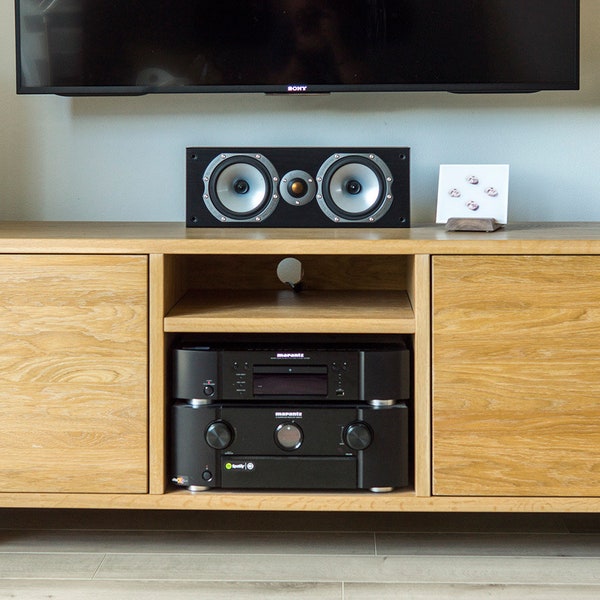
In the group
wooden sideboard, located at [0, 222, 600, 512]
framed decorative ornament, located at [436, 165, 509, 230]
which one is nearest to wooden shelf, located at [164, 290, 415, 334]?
wooden sideboard, located at [0, 222, 600, 512]

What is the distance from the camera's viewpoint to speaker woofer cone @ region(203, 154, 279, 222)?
2033 millimetres

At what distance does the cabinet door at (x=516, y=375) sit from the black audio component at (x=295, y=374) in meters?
0.09

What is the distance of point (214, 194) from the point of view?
6.70ft

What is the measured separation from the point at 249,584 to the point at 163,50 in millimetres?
1128

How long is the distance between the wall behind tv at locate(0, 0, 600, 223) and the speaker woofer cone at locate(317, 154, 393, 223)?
0.88 feet

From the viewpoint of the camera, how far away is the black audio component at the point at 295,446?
6.12ft

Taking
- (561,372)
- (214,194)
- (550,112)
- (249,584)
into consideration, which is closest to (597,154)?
(550,112)

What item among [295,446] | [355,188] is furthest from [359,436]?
[355,188]

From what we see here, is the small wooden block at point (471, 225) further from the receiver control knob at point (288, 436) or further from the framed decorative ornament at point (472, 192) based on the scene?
the receiver control knob at point (288, 436)

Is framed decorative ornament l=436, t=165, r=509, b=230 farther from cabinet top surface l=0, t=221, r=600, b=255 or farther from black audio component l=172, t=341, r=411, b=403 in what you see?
black audio component l=172, t=341, r=411, b=403

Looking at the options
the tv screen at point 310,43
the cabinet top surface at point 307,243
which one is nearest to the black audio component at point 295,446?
the cabinet top surface at point 307,243

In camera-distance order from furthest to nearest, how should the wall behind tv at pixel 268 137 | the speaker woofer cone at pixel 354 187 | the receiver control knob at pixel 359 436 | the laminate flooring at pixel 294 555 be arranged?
the wall behind tv at pixel 268 137 → the speaker woofer cone at pixel 354 187 → the receiver control knob at pixel 359 436 → the laminate flooring at pixel 294 555

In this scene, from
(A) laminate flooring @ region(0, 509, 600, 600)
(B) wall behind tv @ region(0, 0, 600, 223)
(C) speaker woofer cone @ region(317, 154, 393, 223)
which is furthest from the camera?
(B) wall behind tv @ region(0, 0, 600, 223)

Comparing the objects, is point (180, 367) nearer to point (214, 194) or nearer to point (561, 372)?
point (214, 194)
